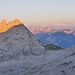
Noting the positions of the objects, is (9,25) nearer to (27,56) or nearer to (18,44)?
(18,44)

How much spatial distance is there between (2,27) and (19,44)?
29.8 m

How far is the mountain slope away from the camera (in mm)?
162750

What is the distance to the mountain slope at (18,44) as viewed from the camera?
163m

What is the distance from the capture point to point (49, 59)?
461ft

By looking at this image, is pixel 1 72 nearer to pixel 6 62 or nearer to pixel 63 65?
pixel 6 62

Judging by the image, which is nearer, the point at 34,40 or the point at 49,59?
the point at 49,59

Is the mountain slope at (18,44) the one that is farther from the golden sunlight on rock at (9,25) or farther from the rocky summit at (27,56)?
the golden sunlight on rock at (9,25)

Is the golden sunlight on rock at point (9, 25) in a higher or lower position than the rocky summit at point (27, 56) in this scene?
higher

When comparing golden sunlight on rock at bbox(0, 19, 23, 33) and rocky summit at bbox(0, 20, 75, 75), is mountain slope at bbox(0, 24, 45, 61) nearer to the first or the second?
rocky summit at bbox(0, 20, 75, 75)

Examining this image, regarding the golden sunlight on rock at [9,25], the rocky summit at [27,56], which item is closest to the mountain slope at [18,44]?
the rocky summit at [27,56]

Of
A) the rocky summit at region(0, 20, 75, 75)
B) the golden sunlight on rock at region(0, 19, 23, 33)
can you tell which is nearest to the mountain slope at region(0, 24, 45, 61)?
the rocky summit at region(0, 20, 75, 75)

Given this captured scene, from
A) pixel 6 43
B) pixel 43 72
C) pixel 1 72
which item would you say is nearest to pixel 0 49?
pixel 6 43

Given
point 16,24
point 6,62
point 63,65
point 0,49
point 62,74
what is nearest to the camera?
point 62,74

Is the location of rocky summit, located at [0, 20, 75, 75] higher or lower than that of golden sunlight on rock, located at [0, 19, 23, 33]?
lower
